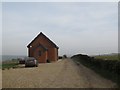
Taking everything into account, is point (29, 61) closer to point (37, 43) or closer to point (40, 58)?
point (40, 58)

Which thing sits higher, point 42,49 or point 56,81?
point 42,49

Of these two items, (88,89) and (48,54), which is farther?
(48,54)

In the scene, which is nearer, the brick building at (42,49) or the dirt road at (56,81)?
the dirt road at (56,81)

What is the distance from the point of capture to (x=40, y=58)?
52531mm

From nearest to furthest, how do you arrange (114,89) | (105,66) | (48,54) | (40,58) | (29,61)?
(114,89) < (105,66) < (29,61) < (40,58) < (48,54)

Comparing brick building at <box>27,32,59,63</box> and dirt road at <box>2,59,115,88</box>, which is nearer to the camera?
dirt road at <box>2,59,115,88</box>

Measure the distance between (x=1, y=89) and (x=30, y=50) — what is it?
4221 cm

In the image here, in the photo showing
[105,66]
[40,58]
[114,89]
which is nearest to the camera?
[114,89]

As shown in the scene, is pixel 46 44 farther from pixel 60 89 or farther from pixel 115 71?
pixel 60 89

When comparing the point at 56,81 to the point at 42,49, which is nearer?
the point at 56,81

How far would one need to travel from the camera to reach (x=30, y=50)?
55188mm

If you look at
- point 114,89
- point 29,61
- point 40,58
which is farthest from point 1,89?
point 40,58

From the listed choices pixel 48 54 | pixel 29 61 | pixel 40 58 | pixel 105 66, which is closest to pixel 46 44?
pixel 48 54

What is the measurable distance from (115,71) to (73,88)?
20.2 ft
